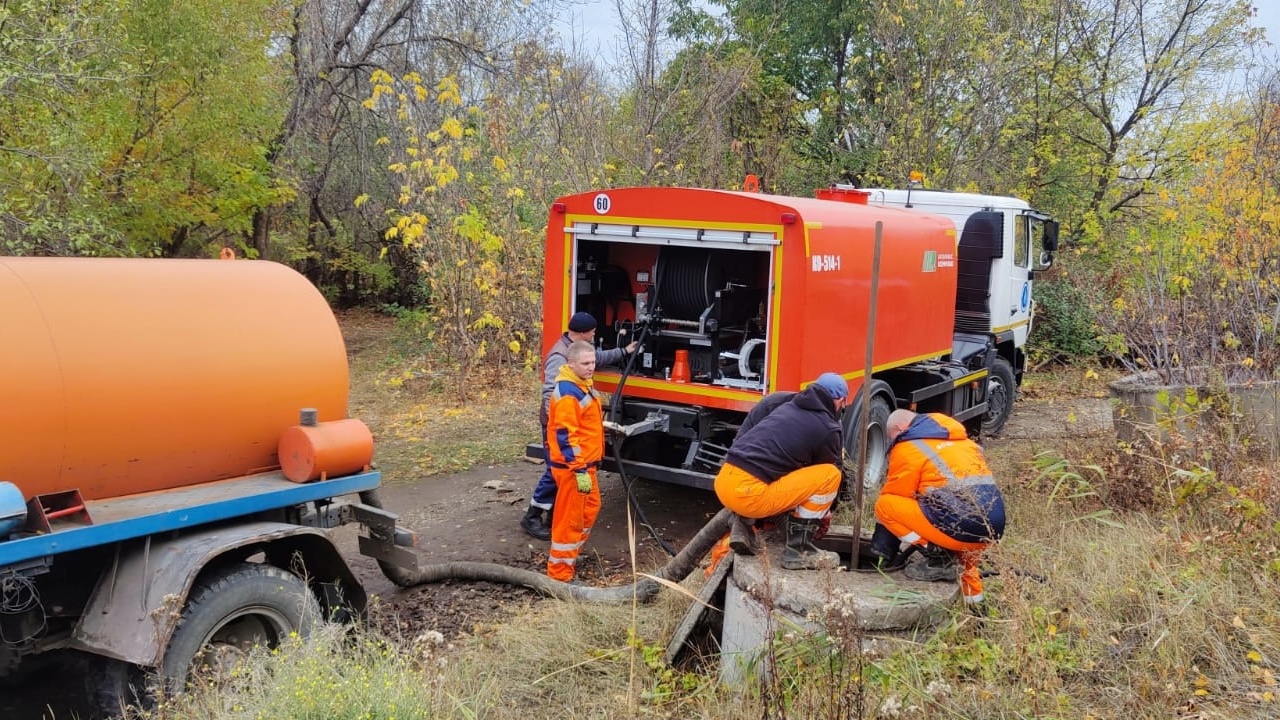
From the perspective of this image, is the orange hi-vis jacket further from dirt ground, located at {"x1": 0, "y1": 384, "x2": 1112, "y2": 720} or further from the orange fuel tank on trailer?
the orange fuel tank on trailer

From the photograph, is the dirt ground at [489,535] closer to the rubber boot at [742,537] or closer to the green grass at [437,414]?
the green grass at [437,414]

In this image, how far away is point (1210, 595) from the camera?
4.18 meters

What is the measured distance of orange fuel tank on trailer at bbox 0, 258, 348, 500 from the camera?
3770mm

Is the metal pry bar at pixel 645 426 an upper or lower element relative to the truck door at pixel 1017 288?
lower

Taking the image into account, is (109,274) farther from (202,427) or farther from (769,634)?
(769,634)

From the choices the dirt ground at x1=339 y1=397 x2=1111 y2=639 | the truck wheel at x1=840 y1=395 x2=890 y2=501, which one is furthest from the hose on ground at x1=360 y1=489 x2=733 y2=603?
the truck wheel at x1=840 y1=395 x2=890 y2=501

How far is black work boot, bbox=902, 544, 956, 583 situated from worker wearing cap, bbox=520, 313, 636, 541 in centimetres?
279

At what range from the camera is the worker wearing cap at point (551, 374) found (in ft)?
21.6

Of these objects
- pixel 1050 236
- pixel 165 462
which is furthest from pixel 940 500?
pixel 1050 236

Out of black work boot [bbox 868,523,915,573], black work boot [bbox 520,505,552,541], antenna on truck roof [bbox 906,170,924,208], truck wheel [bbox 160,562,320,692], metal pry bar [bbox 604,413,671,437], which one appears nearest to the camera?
truck wheel [bbox 160,562,320,692]

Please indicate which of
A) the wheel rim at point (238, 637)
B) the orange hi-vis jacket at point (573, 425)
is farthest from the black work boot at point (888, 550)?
the wheel rim at point (238, 637)

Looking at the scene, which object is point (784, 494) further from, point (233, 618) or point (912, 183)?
point (912, 183)

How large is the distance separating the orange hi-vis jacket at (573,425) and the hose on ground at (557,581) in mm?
752

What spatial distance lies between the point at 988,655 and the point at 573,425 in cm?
287
